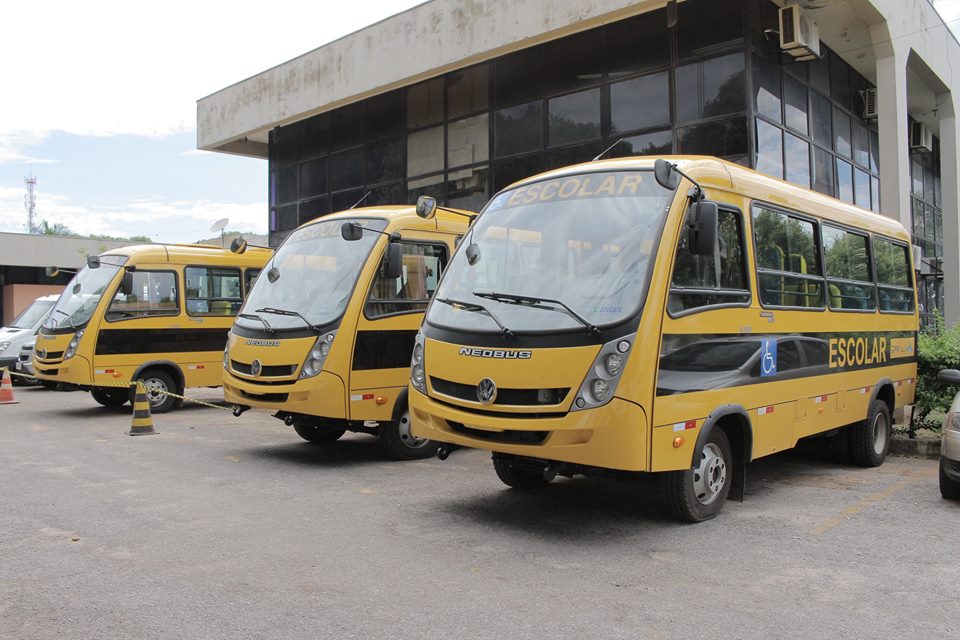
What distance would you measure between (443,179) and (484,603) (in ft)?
47.9

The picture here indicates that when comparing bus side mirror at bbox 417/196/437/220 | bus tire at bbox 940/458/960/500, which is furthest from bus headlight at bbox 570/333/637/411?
bus side mirror at bbox 417/196/437/220

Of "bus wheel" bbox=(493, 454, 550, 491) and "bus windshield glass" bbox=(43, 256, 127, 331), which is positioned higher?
"bus windshield glass" bbox=(43, 256, 127, 331)

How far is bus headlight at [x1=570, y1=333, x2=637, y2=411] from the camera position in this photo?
5242 millimetres

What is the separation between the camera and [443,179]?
18.0m

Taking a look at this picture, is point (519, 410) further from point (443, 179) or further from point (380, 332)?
point (443, 179)

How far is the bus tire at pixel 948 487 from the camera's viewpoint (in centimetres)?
668

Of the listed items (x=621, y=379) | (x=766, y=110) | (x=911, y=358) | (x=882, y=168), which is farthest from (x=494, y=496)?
(x=882, y=168)

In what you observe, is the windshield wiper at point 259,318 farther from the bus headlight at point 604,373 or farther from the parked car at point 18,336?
the parked car at point 18,336

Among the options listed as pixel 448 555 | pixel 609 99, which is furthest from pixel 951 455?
pixel 609 99

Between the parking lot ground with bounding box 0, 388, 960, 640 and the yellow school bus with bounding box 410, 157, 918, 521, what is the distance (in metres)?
0.55

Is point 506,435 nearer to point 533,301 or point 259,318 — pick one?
point 533,301

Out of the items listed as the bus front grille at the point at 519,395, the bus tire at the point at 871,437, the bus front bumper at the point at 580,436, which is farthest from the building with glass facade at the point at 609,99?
the bus front bumper at the point at 580,436

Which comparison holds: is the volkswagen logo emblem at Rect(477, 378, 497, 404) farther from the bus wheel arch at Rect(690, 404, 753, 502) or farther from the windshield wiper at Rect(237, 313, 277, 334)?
the windshield wiper at Rect(237, 313, 277, 334)

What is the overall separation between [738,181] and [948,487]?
10.7ft
